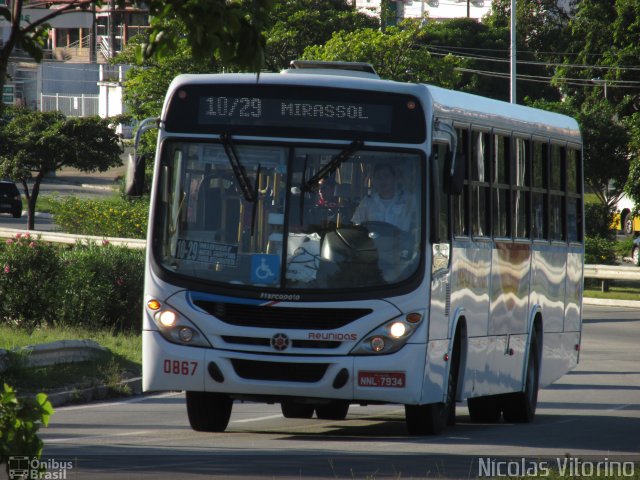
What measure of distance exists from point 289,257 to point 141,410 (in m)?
4.38

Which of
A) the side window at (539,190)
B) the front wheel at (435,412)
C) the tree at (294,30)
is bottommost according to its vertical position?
the front wheel at (435,412)

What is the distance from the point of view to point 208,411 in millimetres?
12164

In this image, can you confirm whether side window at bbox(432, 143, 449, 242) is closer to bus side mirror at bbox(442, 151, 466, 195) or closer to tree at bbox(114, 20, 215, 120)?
bus side mirror at bbox(442, 151, 466, 195)

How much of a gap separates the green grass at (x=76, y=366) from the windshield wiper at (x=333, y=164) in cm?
520

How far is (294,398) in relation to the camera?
36.7ft

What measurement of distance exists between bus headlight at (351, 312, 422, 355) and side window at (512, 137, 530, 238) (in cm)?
348

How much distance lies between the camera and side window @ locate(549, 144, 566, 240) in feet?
51.5

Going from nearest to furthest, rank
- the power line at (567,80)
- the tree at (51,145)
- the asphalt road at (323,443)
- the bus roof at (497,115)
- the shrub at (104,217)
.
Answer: the asphalt road at (323,443) < the bus roof at (497,115) < the shrub at (104,217) < the tree at (51,145) < the power line at (567,80)

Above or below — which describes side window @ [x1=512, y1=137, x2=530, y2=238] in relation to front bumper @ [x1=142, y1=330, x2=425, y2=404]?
above

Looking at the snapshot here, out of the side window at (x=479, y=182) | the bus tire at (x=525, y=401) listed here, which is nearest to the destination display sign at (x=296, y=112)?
the side window at (x=479, y=182)

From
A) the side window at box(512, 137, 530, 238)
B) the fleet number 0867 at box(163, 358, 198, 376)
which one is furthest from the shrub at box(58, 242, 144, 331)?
the fleet number 0867 at box(163, 358, 198, 376)

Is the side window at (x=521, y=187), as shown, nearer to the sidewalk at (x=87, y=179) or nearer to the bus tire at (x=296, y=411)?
the bus tire at (x=296, y=411)

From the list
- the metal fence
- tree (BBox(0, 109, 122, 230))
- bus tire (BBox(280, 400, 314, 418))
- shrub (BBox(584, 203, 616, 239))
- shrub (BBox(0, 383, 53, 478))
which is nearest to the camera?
shrub (BBox(0, 383, 53, 478))

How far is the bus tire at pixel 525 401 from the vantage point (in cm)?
1483
